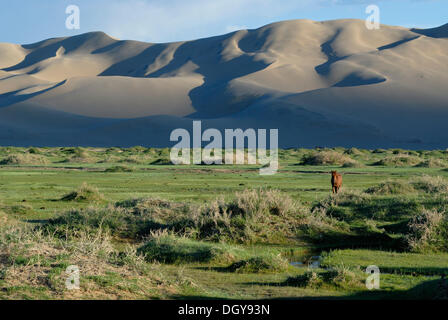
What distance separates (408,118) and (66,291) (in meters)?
121

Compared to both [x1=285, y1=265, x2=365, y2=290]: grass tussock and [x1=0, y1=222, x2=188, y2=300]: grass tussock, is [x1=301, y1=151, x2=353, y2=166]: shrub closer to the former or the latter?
→ [x1=285, y1=265, x2=365, y2=290]: grass tussock

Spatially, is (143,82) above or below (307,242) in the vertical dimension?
above

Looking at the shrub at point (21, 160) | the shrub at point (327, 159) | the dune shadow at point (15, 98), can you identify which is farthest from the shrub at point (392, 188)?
the dune shadow at point (15, 98)

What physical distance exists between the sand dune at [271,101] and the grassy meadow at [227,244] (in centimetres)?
9339

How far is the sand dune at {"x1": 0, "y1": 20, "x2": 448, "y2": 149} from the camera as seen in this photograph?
401 ft

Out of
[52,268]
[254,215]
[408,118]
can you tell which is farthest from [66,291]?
[408,118]

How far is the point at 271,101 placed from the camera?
5379 inches

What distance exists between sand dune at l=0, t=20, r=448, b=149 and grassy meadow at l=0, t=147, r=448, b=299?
93.4 meters

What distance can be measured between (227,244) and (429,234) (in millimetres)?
4839

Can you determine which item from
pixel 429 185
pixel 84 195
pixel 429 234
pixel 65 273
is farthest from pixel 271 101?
pixel 65 273

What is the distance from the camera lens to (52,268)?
10430 millimetres

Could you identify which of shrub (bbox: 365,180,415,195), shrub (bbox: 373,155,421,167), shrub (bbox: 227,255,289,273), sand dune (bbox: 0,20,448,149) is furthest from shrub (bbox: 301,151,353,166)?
sand dune (bbox: 0,20,448,149)

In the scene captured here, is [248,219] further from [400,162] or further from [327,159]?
[400,162]
